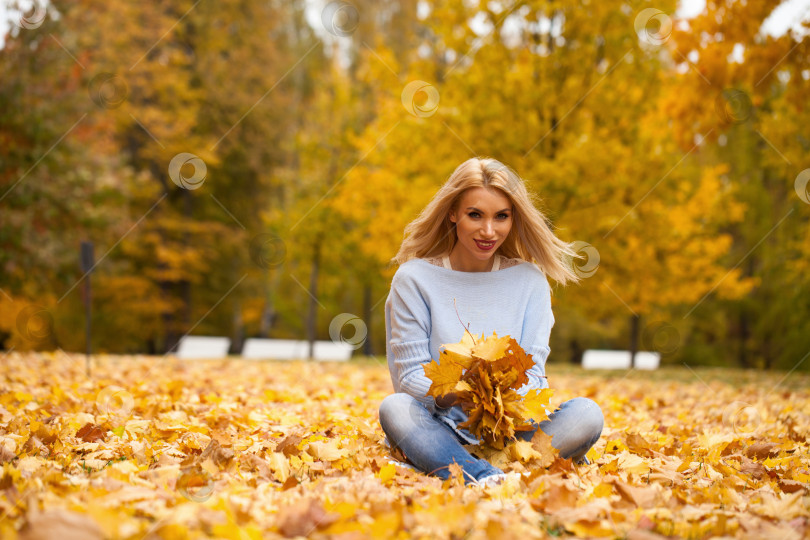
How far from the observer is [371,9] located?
19859mm

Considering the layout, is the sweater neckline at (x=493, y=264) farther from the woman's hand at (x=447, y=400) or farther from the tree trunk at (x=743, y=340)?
the tree trunk at (x=743, y=340)

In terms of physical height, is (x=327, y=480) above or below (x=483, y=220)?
below

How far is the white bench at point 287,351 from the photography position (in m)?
13.5

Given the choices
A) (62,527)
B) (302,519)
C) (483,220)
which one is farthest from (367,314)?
(62,527)

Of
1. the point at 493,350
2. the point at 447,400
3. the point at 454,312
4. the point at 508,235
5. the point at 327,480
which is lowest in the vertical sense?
the point at 327,480

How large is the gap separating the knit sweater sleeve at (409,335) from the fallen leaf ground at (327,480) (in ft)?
1.12

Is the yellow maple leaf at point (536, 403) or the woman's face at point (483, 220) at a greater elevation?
the woman's face at point (483, 220)

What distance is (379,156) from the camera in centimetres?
1101

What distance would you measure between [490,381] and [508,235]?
993 millimetres

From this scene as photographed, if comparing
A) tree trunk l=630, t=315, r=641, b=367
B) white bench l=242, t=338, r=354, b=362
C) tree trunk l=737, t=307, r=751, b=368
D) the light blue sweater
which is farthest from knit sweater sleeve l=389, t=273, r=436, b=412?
tree trunk l=737, t=307, r=751, b=368

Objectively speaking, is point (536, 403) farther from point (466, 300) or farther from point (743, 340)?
point (743, 340)

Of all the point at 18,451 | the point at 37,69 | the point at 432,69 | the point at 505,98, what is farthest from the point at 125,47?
the point at 18,451

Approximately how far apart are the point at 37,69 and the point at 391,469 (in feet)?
37.3

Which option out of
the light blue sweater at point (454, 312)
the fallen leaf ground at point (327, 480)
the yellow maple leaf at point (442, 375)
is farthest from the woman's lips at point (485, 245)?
the fallen leaf ground at point (327, 480)
